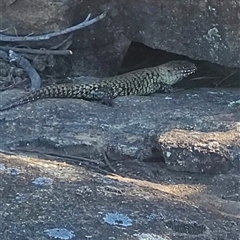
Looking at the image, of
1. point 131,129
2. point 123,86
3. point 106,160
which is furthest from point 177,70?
point 106,160

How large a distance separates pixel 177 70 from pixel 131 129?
1.98m

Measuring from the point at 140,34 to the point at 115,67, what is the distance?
0.50 m

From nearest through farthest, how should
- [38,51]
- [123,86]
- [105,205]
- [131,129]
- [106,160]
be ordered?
[105,205]
[106,160]
[131,129]
[38,51]
[123,86]

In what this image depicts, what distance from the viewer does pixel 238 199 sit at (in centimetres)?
367

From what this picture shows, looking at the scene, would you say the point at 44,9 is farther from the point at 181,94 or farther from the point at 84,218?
the point at 84,218

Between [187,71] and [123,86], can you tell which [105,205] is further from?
[187,71]

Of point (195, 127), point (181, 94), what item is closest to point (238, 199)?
point (195, 127)

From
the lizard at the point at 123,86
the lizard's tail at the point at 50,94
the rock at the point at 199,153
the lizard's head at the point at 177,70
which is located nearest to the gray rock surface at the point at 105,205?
the rock at the point at 199,153

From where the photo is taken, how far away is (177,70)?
628 centimetres

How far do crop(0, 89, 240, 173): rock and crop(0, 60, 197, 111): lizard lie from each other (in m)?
0.17

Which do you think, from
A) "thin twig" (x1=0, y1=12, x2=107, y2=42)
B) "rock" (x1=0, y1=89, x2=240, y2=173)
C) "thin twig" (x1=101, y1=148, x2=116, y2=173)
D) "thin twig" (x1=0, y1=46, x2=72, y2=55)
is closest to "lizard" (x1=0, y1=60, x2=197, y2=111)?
"rock" (x1=0, y1=89, x2=240, y2=173)

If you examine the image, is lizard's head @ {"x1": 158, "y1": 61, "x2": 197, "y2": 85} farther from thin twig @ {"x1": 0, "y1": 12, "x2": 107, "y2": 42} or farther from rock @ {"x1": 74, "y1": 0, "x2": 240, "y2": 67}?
thin twig @ {"x1": 0, "y1": 12, "x2": 107, "y2": 42}

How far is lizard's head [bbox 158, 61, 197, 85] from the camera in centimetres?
624

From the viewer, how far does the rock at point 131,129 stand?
3.95 metres
